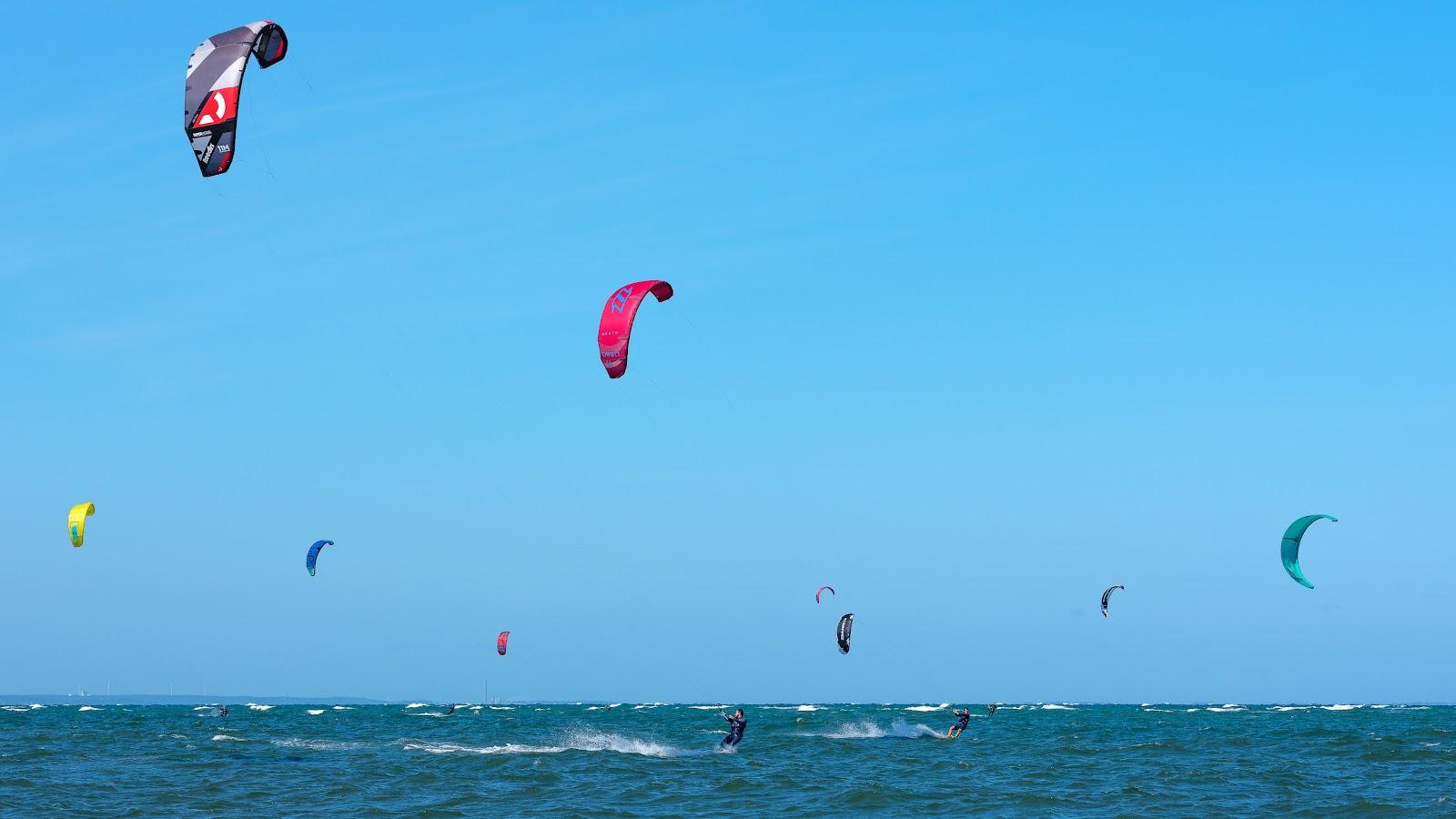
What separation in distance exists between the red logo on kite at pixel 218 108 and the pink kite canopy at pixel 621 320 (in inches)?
277

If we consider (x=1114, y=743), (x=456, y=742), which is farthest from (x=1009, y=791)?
(x=456, y=742)

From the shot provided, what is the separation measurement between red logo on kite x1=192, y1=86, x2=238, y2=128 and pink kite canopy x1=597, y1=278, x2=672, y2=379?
705 cm

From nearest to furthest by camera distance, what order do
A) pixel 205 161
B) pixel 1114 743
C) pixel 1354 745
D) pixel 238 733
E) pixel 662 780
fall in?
pixel 205 161 → pixel 662 780 → pixel 1354 745 → pixel 1114 743 → pixel 238 733

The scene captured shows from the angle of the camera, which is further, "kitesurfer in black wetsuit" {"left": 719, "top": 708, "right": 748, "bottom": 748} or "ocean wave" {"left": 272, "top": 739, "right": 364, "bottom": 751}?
"ocean wave" {"left": 272, "top": 739, "right": 364, "bottom": 751}

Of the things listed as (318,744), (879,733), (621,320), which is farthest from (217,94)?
(879,733)

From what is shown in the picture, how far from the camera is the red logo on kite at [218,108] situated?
579 inches

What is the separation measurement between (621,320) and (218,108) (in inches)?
291

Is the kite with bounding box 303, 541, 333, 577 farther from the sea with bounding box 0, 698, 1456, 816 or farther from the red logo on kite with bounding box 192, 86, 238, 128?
the red logo on kite with bounding box 192, 86, 238, 128

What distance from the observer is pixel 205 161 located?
14.5 meters

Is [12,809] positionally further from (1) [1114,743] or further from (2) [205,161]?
(1) [1114,743]

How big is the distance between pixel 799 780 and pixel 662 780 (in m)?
2.34

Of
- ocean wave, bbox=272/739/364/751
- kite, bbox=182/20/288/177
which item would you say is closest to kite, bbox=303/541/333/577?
ocean wave, bbox=272/739/364/751

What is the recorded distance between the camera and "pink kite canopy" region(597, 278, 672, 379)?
66.8 ft

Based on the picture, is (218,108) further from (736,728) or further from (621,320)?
(736,728)
